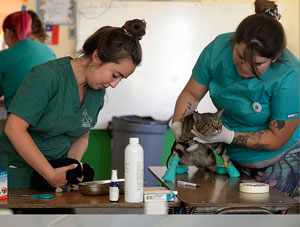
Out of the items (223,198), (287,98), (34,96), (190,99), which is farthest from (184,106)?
(34,96)

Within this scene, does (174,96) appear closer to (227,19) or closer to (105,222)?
(227,19)

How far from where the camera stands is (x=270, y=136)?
1.64m

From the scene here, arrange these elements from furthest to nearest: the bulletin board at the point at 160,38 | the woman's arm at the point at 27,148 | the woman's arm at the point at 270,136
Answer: the bulletin board at the point at 160,38 < the woman's arm at the point at 270,136 < the woman's arm at the point at 27,148

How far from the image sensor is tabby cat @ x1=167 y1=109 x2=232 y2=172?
65.4 inches

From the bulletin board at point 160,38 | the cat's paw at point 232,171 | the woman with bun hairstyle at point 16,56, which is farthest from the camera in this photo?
the bulletin board at point 160,38

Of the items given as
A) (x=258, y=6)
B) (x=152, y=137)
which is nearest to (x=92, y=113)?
(x=152, y=137)

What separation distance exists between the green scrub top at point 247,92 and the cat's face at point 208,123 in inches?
3.1

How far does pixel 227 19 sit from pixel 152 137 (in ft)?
2.15

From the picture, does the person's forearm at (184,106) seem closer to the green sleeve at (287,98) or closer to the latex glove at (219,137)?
the latex glove at (219,137)

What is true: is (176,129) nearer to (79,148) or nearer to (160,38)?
(79,148)

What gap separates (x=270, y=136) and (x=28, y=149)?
2.84ft

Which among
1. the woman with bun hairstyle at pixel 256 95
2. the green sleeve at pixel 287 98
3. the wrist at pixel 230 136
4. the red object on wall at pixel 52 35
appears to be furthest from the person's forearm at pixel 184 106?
the red object on wall at pixel 52 35

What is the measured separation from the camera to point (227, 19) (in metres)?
2.01

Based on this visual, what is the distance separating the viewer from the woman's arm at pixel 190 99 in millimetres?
1802
